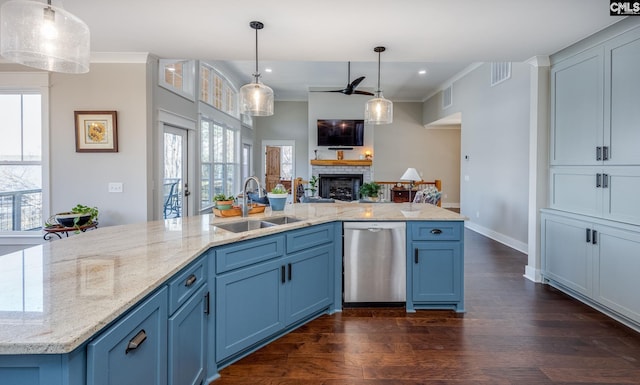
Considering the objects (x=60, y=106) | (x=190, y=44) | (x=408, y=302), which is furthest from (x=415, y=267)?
(x=60, y=106)

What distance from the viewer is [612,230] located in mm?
2859

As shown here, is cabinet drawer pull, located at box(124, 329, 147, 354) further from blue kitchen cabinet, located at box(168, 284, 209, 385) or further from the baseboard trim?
the baseboard trim

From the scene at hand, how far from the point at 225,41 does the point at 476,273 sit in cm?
400

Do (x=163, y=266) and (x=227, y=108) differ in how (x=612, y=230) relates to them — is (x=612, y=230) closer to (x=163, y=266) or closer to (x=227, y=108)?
(x=163, y=266)

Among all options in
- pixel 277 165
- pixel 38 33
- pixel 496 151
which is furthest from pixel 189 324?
pixel 277 165

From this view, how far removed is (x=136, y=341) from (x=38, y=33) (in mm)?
1394

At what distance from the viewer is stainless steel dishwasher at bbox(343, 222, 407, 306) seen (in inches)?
119

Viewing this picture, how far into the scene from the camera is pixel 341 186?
9.35m

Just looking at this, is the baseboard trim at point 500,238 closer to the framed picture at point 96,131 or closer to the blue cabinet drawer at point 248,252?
the blue cabinet drawer at point 248,252

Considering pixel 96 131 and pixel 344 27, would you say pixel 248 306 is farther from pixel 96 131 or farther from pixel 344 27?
pixel 96 131

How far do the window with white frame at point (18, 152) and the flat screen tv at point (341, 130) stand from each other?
246 inches

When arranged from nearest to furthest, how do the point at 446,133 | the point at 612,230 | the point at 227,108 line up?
the point at 612,230, the point at 227,108, the point at 446,133

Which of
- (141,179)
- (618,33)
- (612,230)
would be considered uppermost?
(618,33)

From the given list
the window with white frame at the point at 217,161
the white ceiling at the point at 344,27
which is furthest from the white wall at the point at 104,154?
the window with white frame at the point at 217,161
